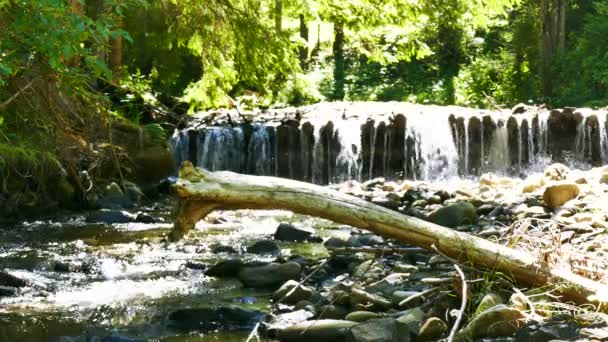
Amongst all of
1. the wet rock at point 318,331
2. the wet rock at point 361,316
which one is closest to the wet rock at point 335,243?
the wet rock at point 361,316

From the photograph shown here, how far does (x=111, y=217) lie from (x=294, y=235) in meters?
3.31

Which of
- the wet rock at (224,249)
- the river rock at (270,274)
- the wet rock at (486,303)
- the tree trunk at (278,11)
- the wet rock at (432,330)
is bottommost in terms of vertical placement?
the wet rock at (224,249)

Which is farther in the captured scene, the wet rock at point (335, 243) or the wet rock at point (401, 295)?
the wet rock at point (335, 243)

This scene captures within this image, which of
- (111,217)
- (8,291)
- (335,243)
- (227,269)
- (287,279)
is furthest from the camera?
(111,217)

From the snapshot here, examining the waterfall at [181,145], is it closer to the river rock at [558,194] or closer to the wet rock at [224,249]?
the wet rock at [224,249]

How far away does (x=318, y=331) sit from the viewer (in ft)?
16.8

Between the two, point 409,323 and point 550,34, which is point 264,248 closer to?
point 409,323

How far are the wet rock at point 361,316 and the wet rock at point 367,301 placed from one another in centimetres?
19

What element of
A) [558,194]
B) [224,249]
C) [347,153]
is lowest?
[224,249]

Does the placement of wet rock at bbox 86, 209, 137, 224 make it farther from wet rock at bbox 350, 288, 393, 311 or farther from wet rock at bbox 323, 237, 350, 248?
wet rock at bbox 350, 288, 393, 311

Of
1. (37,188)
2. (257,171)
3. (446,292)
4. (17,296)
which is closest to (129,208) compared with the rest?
(37,188)

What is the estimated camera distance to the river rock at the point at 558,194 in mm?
10227

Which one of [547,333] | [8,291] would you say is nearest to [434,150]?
[8,291]

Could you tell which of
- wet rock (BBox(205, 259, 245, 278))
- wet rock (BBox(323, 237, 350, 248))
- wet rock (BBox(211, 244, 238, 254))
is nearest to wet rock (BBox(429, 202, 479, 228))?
wet rock (BBox(323, 237, 350, 248))
